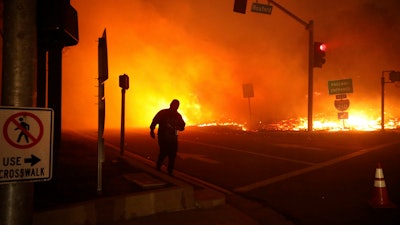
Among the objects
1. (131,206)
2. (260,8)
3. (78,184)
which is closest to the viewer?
(131,206)

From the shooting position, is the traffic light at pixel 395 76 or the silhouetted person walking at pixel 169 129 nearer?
the silhouetted person walking at pixel 169 129

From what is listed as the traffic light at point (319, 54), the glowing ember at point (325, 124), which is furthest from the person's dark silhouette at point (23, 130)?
the glowing ember at point (325, 124)

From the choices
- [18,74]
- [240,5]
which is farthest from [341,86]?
[18,74]

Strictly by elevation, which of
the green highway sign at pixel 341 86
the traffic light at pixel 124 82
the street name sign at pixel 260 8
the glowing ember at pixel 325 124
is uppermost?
the street name sign at pixel 260 8

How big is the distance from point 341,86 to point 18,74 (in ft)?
62.1

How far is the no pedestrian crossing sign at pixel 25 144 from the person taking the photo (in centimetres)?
260

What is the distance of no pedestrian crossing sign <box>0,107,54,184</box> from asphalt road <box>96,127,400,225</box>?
3919 mm

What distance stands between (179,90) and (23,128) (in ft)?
94.7

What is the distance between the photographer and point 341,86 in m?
19.7

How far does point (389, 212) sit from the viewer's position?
5.84m

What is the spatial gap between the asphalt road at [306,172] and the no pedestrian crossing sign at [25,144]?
392cm

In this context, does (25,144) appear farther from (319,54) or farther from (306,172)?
(319,54)

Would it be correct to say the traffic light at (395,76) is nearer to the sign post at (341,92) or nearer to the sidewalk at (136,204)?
the sign post at (341,92)

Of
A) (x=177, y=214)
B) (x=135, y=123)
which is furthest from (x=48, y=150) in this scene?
(x=135, y=123)
